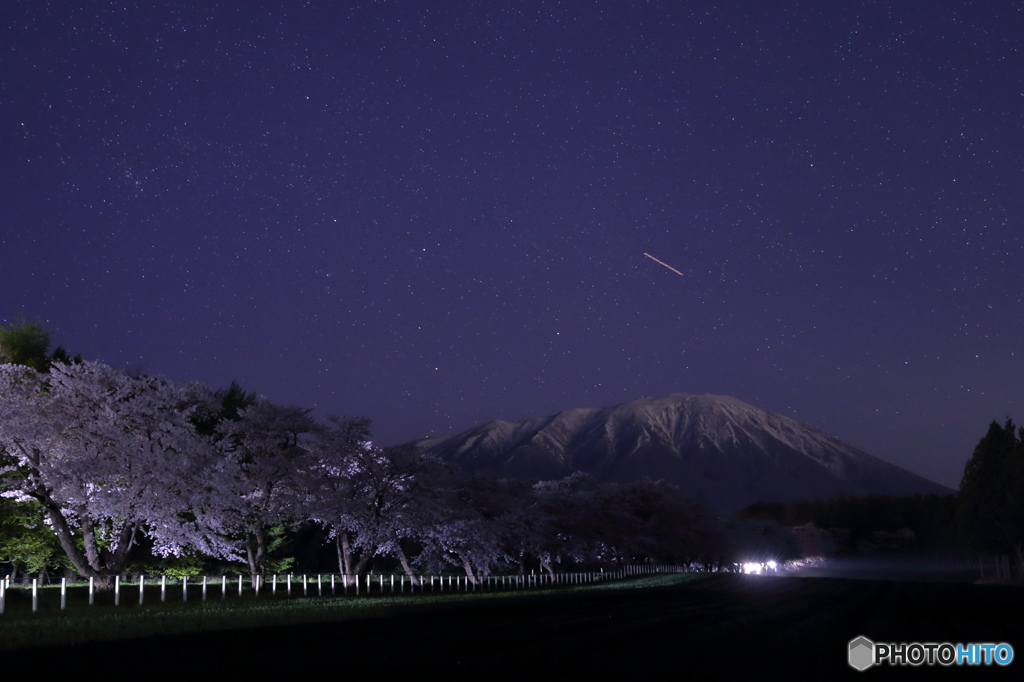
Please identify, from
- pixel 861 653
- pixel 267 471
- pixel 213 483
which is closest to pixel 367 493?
pixel 267 471

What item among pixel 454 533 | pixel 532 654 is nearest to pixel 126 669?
pixel 532 654

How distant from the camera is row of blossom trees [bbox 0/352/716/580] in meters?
43.1

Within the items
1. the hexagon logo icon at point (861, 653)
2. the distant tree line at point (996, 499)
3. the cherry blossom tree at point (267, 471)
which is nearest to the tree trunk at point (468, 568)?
the cherry blossom tree at point (267, 471)

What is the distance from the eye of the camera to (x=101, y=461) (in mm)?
42812

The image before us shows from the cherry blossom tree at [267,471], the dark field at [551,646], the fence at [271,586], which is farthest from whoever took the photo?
the cherry blossom tree at [267,471]

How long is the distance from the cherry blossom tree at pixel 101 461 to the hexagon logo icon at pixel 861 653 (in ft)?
107

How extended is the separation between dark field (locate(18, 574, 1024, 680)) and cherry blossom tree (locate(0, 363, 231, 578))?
15248 millimetres

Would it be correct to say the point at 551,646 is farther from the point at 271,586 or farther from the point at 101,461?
the point at 271,586

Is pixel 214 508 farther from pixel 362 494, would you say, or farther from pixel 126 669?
pixel 126 669

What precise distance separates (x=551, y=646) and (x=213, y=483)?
29171 millimetres

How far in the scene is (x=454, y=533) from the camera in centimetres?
6856

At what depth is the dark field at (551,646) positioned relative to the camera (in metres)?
17.6

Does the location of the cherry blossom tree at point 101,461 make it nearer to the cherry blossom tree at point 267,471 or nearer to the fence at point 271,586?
the fence at point 271,586

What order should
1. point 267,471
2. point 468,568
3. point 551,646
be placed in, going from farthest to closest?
point 468,568 < point 267,471 < point 551,646
